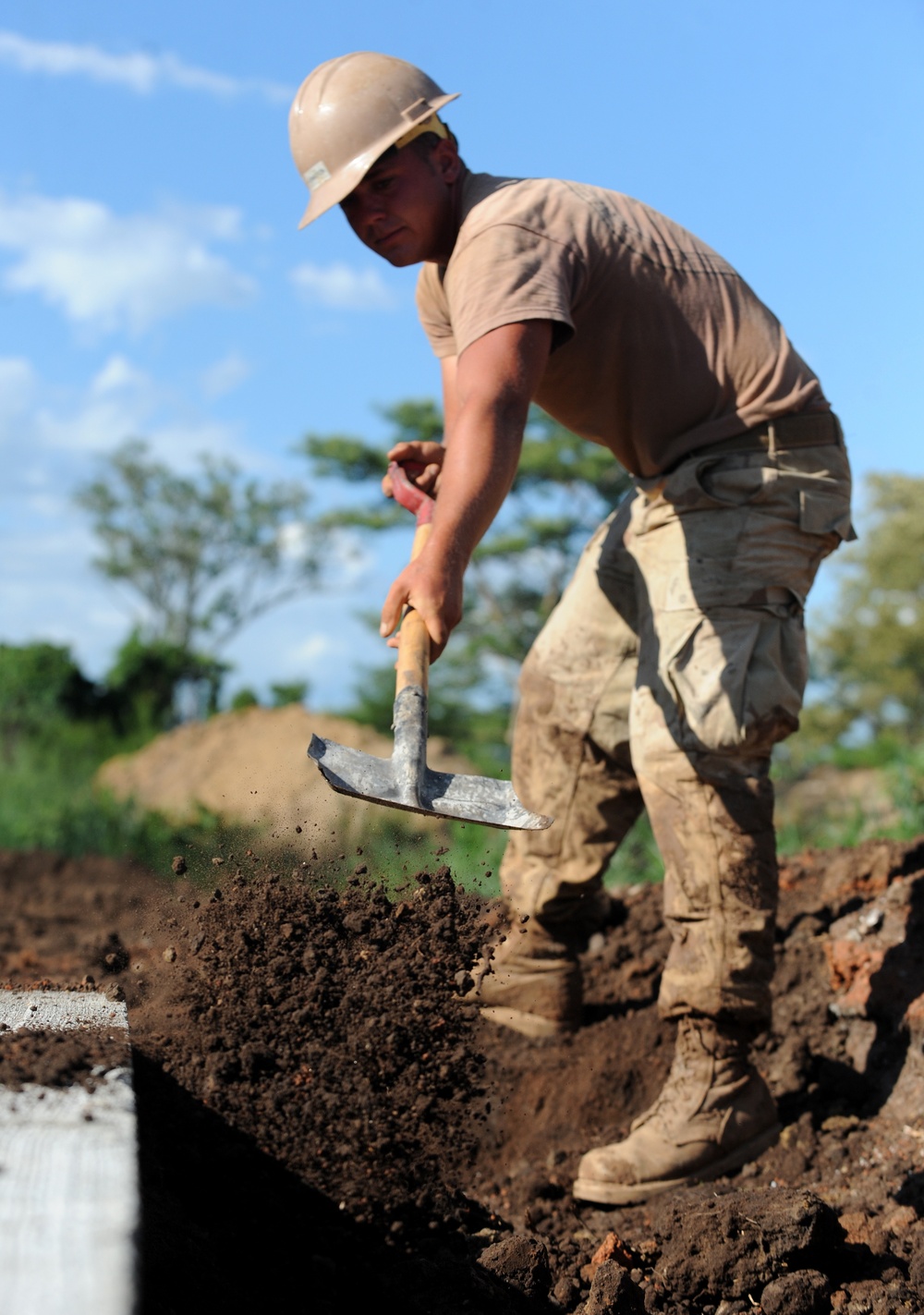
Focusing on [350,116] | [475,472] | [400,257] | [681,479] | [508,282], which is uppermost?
[350,116]

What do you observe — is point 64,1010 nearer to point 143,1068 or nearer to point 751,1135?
point 143,1068

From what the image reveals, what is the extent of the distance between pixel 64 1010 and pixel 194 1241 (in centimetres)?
46

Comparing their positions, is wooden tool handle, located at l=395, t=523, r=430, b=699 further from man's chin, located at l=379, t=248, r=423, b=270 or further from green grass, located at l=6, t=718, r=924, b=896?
man's chin, located at l=379, t=248, r=423, b=270

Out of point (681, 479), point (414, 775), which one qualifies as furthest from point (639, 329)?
point (414, 775)

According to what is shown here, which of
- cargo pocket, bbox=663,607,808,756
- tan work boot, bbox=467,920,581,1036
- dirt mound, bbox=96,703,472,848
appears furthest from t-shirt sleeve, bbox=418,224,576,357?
dirt mound, bbox=96,703,472,848

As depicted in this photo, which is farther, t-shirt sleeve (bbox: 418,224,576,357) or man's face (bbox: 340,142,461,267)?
man's face (bbox: 340,142,461,267)

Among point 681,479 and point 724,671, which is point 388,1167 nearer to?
point 724,671

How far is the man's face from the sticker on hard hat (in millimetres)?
70

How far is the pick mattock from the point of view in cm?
213

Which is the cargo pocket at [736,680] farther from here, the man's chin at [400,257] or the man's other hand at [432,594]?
the man's chin at [400,257]

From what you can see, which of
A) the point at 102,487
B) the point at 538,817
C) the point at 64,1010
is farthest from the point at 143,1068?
the point at 102,487

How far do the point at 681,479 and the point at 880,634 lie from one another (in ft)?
52.4

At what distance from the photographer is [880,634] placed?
18.0 meters

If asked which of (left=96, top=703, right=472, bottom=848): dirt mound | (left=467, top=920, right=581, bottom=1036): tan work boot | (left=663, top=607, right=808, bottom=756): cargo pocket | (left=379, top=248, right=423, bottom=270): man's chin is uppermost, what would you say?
(left=379, top=248, right=423, bottom=270): man's chin
